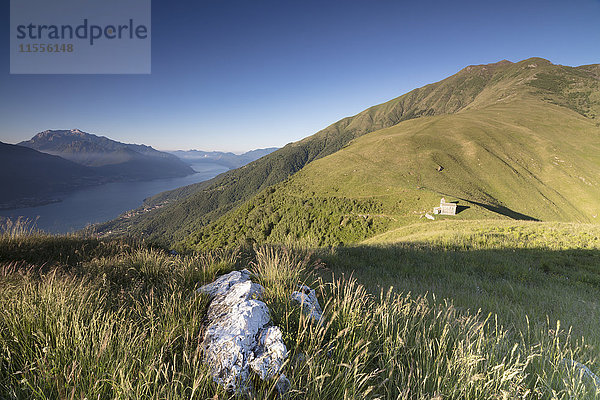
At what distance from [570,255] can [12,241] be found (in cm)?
1699

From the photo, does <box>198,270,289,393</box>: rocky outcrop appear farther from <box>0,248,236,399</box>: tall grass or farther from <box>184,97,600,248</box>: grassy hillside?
<box>184,97,600,248</box>: grassy hillside

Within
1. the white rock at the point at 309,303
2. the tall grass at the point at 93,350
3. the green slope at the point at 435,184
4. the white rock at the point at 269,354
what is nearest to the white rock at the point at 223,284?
the tall grass at the point at 93,350

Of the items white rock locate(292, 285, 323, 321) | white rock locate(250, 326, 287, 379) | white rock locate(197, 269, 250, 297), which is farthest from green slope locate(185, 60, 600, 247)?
white rock locate(250, 326, 287, 379)

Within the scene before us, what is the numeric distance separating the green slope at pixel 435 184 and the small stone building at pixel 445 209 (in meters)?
1.25

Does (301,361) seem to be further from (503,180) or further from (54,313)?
(503,180)

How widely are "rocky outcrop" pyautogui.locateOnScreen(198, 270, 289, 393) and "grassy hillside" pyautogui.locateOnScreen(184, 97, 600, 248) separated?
35.2m

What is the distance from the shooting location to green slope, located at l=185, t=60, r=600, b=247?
4319cm

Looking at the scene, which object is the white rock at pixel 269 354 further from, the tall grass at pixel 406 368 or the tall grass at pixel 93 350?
the tall grass at pixel 93 350

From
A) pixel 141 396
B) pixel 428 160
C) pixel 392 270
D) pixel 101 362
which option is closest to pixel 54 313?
pixel 101 362

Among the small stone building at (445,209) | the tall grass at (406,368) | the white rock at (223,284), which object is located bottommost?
the small stone building at (445,209)

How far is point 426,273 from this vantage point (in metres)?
6.16

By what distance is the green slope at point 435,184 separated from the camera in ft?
142

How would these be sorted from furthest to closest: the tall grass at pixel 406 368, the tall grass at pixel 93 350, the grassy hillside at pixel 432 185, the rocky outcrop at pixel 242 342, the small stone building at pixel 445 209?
the grassy hillside at pixel 432 185 < the small stone building at pixel 445 209 < the rocky outcrop at pixel 242 342 < the tall grass at pixel 406 368 < the tall grass at pixel 93 350

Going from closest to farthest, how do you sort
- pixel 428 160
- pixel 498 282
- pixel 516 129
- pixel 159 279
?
pixel 159 279, pixel 498 282, pixel 428 160, pixel 516 129
